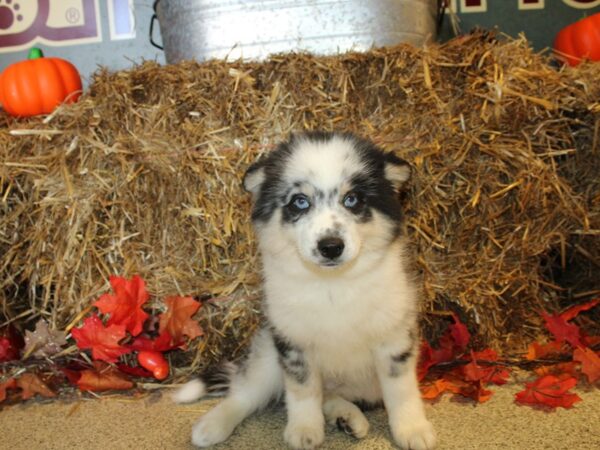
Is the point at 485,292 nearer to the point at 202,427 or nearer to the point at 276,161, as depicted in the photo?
the point at 276,161

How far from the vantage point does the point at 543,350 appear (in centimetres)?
278

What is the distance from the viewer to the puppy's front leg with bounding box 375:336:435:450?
6.73 feet

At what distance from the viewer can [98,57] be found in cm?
471

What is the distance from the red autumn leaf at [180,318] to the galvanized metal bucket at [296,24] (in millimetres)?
1579

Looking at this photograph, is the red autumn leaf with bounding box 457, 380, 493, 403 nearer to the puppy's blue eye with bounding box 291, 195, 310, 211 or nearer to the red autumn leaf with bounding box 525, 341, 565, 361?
the red autumn leaf with bounding box 525, 341, 565, 361

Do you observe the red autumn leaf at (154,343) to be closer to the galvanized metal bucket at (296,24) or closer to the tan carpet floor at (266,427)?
the tan carpet floor at (266,427)

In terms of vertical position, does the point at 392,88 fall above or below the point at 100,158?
above

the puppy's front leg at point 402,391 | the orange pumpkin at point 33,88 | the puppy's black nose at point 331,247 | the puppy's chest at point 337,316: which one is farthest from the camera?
the orange pumpkin at point 33,88

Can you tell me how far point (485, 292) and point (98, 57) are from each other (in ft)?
12.7

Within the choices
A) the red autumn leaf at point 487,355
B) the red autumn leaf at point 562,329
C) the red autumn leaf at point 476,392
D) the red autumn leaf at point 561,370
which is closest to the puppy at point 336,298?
the red autumn leaf at point 476,392

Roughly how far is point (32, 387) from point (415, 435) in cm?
193

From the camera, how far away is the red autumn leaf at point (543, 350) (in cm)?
274

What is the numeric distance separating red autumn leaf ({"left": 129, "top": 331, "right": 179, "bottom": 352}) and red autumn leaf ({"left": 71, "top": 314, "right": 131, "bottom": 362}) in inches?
4.7

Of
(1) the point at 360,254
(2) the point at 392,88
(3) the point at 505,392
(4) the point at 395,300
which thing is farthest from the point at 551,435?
(2) the point at 392,88
